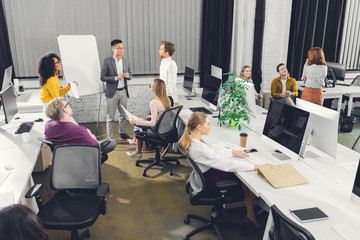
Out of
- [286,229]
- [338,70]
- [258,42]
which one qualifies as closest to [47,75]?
[286,229]

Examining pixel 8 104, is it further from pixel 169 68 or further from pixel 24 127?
pixel 169 68

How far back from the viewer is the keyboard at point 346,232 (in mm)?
1833

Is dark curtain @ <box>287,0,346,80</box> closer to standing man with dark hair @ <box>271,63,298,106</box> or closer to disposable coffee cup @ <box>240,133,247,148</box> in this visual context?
standing man with dark hair @ <box>271,63,298,106</box>

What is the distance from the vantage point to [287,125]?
8.93 feet

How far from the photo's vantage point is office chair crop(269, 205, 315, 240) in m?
1.66

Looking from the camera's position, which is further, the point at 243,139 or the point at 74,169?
the point at 243,139

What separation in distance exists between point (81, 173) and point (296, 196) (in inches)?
66.4

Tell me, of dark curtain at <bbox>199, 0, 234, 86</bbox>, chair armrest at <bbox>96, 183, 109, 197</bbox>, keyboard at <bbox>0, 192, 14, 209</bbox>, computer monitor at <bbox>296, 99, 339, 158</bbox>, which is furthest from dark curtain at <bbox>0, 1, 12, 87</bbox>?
computer monitor at <bbox>296, 99, 339, 158</bbox>

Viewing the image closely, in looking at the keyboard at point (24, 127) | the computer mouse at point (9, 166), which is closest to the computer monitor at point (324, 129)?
the computer mouse at point (9, 166)

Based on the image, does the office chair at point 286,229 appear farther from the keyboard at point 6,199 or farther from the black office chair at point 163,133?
the black office chair at point 163,133

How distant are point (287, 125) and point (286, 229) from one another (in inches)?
44.6

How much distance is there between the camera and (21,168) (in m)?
2.77

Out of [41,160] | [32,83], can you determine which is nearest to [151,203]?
[41,160]

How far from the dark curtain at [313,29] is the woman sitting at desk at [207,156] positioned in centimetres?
424
